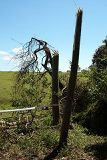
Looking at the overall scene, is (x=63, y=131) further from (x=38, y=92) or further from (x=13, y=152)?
(x=38, y=92)

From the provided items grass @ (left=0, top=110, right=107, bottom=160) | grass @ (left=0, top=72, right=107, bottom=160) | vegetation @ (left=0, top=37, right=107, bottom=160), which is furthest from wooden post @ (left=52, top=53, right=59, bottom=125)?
grass @ (left=0, top=110, right=107, bottom=160)

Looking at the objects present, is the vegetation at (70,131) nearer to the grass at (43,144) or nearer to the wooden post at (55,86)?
the grass at (43,144)

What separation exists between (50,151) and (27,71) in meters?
8.09

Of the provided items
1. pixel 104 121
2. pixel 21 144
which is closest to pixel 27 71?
pixel 104 121

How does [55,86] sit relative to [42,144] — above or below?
above

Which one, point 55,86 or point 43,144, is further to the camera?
point 55,86

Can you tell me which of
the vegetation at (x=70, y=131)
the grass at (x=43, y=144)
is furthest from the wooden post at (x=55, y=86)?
the grass at (x=43, y=144)

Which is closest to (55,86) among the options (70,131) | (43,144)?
(70,131)

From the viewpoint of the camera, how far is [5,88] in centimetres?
3762

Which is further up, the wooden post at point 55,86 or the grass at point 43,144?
the wooden post at point 55,86

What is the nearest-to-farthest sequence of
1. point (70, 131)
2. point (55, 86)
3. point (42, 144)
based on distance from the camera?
point (42, 144) → point (70, 131) → point (55, 86)

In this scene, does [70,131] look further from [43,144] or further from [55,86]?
[43,144]

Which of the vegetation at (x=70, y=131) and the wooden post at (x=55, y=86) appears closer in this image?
the vegetation at (x=70, y=131)

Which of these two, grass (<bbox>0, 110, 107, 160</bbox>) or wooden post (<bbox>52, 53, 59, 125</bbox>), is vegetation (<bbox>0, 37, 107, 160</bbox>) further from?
wooden post (<bbox>52, 53, 59, 125</bbox>)
